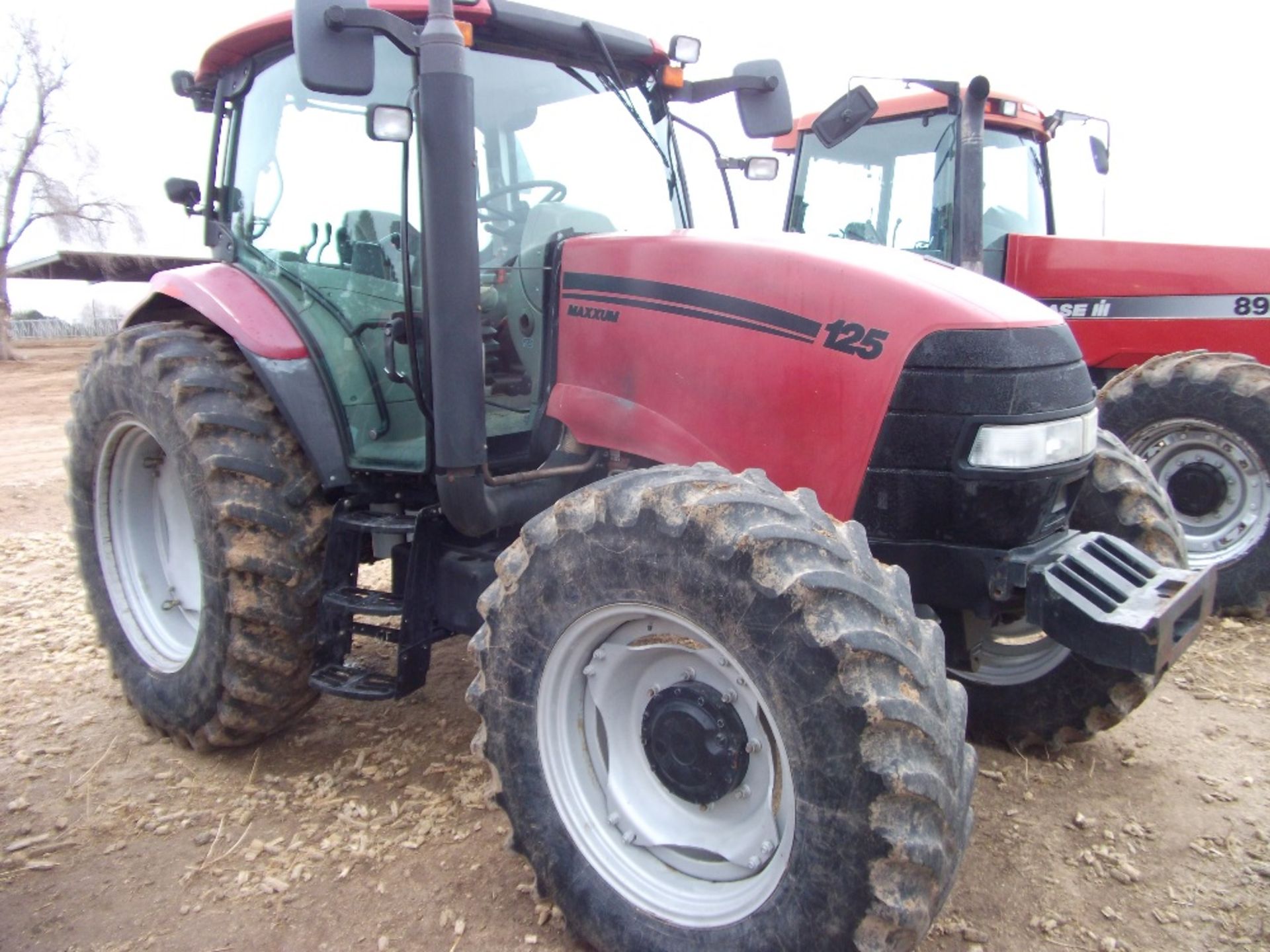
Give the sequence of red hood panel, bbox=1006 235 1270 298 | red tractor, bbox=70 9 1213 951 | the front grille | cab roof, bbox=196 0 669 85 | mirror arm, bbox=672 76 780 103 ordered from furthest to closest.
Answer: red hood panel, bbox=1006 235 1270 298, mirror arm, bbox=672 76 780 103, cab roof, bbox=196 0 669 85, the front grille, red tractor, bbox=70 9 1213 951

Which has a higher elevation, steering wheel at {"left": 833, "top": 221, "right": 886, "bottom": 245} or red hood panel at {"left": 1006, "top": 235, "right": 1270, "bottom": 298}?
steering wheel at {"left": 833, "top": 221, "right": 886, "bottom": 245}

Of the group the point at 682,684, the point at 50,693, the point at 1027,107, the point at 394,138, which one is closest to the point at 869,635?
the point at 682,684

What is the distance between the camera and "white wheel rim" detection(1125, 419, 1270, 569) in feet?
16.1

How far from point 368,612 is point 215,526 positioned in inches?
23.1

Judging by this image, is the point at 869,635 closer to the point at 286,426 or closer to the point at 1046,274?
the point at 286,426

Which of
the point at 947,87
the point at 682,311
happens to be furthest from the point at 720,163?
the point at 947,87

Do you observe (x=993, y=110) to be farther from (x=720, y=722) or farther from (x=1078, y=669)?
(x=720, y=722)

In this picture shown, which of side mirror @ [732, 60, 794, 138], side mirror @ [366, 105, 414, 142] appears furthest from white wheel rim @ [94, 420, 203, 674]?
side mirror @ [732, 60, 794, 138]

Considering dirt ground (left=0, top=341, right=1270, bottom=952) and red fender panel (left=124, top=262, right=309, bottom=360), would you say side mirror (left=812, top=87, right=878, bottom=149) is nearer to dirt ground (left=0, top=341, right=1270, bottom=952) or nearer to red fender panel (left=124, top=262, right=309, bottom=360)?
red fender panel (left=124, top=262, right=309, bottom=360)

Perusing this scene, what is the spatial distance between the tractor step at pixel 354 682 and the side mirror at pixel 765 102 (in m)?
2.24

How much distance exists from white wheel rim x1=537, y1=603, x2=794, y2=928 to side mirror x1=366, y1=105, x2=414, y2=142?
54.2 inches

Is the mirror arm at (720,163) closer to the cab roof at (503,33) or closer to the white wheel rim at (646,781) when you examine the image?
the cab roof at (503,33)

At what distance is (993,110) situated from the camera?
5652 millimetres

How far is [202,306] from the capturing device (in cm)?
336
